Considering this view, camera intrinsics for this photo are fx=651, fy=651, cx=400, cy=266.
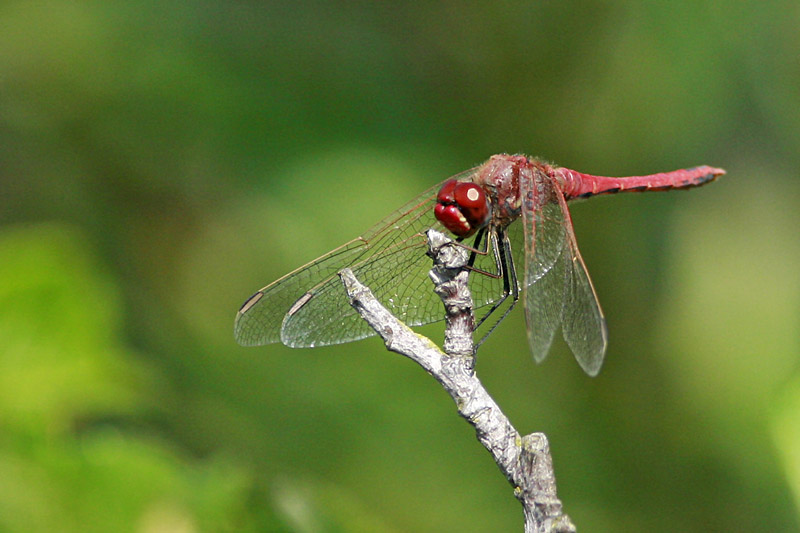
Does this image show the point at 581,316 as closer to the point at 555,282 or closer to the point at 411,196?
the point at 555,282

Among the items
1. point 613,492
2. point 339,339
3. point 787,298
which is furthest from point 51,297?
point 787,298

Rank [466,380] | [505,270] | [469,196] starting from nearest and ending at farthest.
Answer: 1. [466,380]
2. [469,196]
3. [505,270]

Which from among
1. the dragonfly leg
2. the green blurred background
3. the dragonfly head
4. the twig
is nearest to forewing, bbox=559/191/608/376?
the dragonfly leg

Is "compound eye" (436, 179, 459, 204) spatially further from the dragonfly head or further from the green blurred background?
the green blurred background

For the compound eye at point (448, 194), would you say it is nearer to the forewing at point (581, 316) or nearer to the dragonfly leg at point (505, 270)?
the dragonfly leg at point (505, 270)

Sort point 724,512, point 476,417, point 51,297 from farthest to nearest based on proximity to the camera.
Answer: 1. point 724,512
2. point 51,297
3. point 476,417

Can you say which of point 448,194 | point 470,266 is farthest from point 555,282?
point 448,194

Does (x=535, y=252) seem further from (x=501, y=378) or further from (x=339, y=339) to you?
(x=501, y=378)
